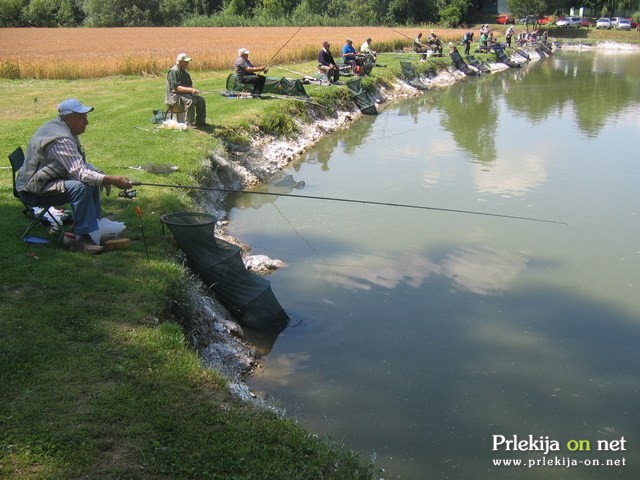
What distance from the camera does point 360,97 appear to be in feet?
68.3

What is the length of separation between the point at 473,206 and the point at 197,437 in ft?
26.1

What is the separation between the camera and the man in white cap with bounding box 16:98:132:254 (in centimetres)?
652

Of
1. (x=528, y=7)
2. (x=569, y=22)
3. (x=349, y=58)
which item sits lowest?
(x=349, y=58)

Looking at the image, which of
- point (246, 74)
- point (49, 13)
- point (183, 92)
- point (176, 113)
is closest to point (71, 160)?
point (183, 92)

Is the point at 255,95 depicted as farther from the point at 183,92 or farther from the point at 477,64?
the point at 477,64

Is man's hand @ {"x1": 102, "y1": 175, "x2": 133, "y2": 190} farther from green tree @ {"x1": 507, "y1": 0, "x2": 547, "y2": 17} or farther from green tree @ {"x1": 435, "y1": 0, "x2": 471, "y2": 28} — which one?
green tree @ {"x1": 435, "y1": 0, "x2": 471, "y2": 28}

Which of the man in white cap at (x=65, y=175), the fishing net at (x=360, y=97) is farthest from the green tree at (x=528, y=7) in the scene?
the man in white cap at (x=65, y=175)

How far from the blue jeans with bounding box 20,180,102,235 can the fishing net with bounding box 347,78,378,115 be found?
1456 cm

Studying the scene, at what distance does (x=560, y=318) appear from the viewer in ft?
24.4

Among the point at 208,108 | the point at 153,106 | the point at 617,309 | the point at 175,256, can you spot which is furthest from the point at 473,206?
the point at 153,106

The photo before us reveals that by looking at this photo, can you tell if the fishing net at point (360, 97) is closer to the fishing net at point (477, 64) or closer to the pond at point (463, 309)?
the pond at point (463, 309)

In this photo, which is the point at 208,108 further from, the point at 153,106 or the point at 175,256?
the point at 175,256

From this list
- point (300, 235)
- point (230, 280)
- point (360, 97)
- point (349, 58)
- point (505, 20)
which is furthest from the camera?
point (505, 20)

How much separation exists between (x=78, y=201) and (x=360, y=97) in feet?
50.2
